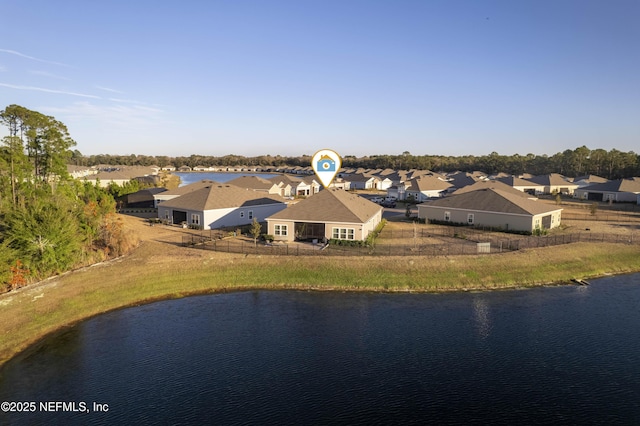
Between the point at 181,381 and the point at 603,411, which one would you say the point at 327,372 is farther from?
the point at 603,411

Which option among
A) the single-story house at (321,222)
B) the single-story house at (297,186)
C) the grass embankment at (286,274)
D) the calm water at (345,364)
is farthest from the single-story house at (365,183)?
the calm water at (345,364)

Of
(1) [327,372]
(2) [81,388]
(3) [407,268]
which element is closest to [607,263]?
(3) [407,268]

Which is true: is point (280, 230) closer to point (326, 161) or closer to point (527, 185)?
point (326, 161)

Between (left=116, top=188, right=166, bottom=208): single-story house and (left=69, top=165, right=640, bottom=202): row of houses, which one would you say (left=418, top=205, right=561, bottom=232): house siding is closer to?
(left=69, top=165, right=640, bottom=202): row of houses

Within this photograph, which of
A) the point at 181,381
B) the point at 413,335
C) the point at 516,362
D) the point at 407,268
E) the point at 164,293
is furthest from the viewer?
the point at 407,268

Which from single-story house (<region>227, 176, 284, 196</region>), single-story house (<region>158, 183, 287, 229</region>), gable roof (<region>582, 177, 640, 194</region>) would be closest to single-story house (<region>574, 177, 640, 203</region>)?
gable roof (<region>582, 177, 640, 194</region>)
